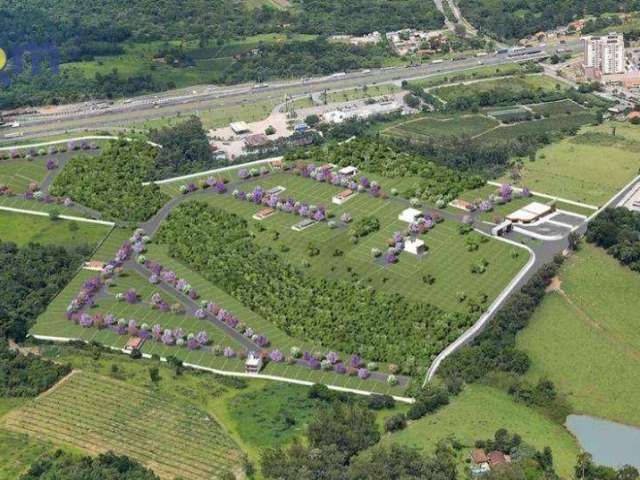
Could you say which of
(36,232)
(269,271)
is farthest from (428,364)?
(36,232)

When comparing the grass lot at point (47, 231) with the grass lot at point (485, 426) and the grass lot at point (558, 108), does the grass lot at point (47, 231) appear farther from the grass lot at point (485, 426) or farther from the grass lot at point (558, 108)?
the grass lot at point (558, 108)

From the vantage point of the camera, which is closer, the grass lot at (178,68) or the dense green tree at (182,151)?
the dense green tree at (182,151)

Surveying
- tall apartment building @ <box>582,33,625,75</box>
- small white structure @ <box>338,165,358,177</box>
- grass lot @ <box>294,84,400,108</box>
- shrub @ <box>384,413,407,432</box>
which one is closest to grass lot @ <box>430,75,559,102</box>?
grass lot @ <box>294,84,400,108</box>

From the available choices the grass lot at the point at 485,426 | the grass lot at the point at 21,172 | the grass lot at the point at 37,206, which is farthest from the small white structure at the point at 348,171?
the grass lot at the point at 485,426

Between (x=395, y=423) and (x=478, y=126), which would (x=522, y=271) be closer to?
(x=395, y=423)

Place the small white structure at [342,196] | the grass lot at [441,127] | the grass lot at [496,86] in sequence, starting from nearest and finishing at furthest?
1. the small white structure at [342,196]
2. the grass lot at [441,127]
3. the grass lot at [496,86]

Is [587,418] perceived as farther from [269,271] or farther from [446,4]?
[446,4]
